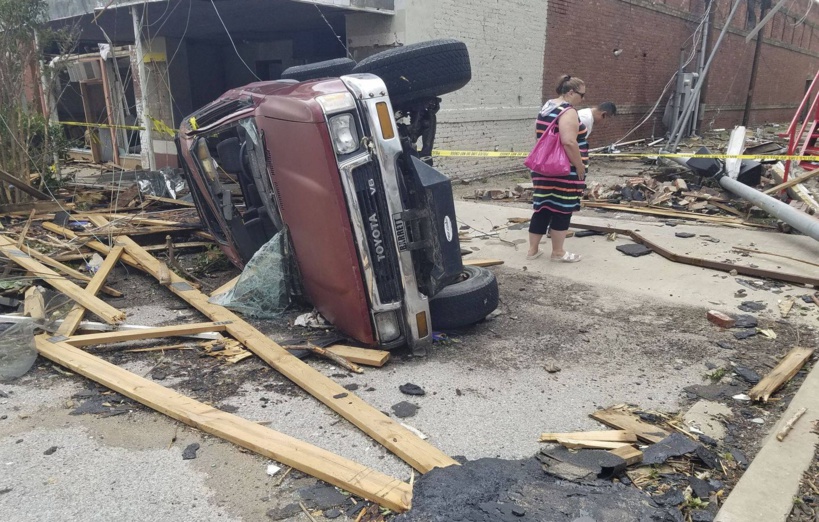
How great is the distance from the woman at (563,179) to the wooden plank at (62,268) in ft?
13.7

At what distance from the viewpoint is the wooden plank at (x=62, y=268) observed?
505cm

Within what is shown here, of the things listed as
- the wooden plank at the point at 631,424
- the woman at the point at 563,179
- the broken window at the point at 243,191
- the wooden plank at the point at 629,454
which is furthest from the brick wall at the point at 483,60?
the wooden plank at the point at 629,454

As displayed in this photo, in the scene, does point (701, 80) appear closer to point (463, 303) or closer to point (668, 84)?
point (668, 84)

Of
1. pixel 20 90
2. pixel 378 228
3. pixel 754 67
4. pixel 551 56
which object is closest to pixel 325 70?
pixel 378 228

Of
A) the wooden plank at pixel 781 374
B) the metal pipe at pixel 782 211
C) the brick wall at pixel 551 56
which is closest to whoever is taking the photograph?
the wooden plank at pixel 781 374

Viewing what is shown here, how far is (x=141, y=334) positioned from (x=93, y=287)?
46.5 inches

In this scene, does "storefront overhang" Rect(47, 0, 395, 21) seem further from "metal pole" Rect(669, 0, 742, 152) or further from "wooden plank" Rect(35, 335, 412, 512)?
"metal pole" Rect(669, 0, 742, 152)

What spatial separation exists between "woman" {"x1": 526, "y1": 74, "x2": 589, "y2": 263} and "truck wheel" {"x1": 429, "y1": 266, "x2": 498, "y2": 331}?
5.64ft

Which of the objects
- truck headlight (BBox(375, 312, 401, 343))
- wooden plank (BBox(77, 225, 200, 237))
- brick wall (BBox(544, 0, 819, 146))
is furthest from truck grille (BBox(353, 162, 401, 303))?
brick wall (BBox(544, 0, 819, 146))

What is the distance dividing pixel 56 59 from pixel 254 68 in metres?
5.81

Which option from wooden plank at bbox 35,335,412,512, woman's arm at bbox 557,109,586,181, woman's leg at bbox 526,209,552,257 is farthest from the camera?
woman's leg at bbox 526,209,552,257

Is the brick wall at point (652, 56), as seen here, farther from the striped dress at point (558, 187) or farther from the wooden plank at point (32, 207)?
the wooden plank at point (32, 207)

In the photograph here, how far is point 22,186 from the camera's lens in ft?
23.7

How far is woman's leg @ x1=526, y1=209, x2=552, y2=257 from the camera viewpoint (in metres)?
5.88
